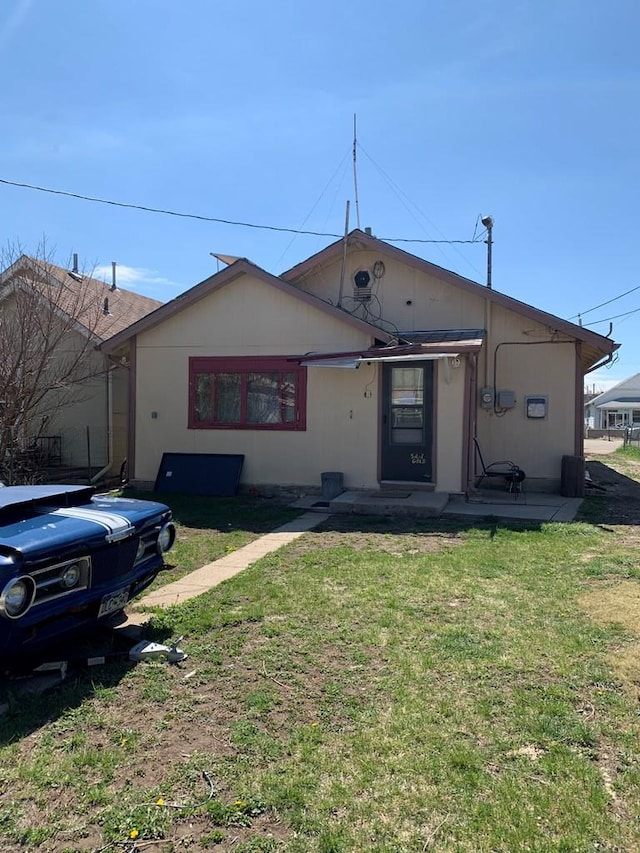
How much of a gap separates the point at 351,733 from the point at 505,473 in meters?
8.59

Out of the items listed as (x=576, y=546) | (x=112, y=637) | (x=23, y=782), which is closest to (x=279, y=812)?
(x=23, y=782)

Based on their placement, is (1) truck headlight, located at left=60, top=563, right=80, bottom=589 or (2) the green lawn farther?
(1) truck headlight, located at left=60, top=563, right=80, bottom=589

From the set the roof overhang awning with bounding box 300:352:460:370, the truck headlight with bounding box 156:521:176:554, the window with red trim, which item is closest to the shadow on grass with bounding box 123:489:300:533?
the window with red trim

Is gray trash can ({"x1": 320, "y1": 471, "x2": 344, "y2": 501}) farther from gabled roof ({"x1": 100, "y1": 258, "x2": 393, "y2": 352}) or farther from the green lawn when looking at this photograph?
the green lawn

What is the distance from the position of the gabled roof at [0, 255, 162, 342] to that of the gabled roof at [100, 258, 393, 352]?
1191 millimetres

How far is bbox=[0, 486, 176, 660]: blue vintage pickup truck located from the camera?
10.2 ft

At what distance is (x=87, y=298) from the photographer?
15.0 metres

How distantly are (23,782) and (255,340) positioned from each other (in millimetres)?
8980

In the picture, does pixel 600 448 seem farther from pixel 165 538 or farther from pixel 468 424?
pixel 165 538

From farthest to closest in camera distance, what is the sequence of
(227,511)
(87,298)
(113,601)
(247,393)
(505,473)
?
(87,298)
(247,393)
(505,473)
(227,511)
(113,601)

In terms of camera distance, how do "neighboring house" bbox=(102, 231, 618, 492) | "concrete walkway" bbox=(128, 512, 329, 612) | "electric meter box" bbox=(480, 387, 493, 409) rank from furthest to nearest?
"electric meter box" bbox=(480, 387, 493, 409)
"neighboring house" bbox=(102, 231, 618, 492)
"concrete walkway" bbox=(128, 512, 329, 612)

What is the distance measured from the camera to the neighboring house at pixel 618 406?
50.8 metres

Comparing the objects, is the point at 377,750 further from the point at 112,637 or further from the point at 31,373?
the point at 31,373

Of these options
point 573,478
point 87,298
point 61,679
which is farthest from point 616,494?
point 87,298
